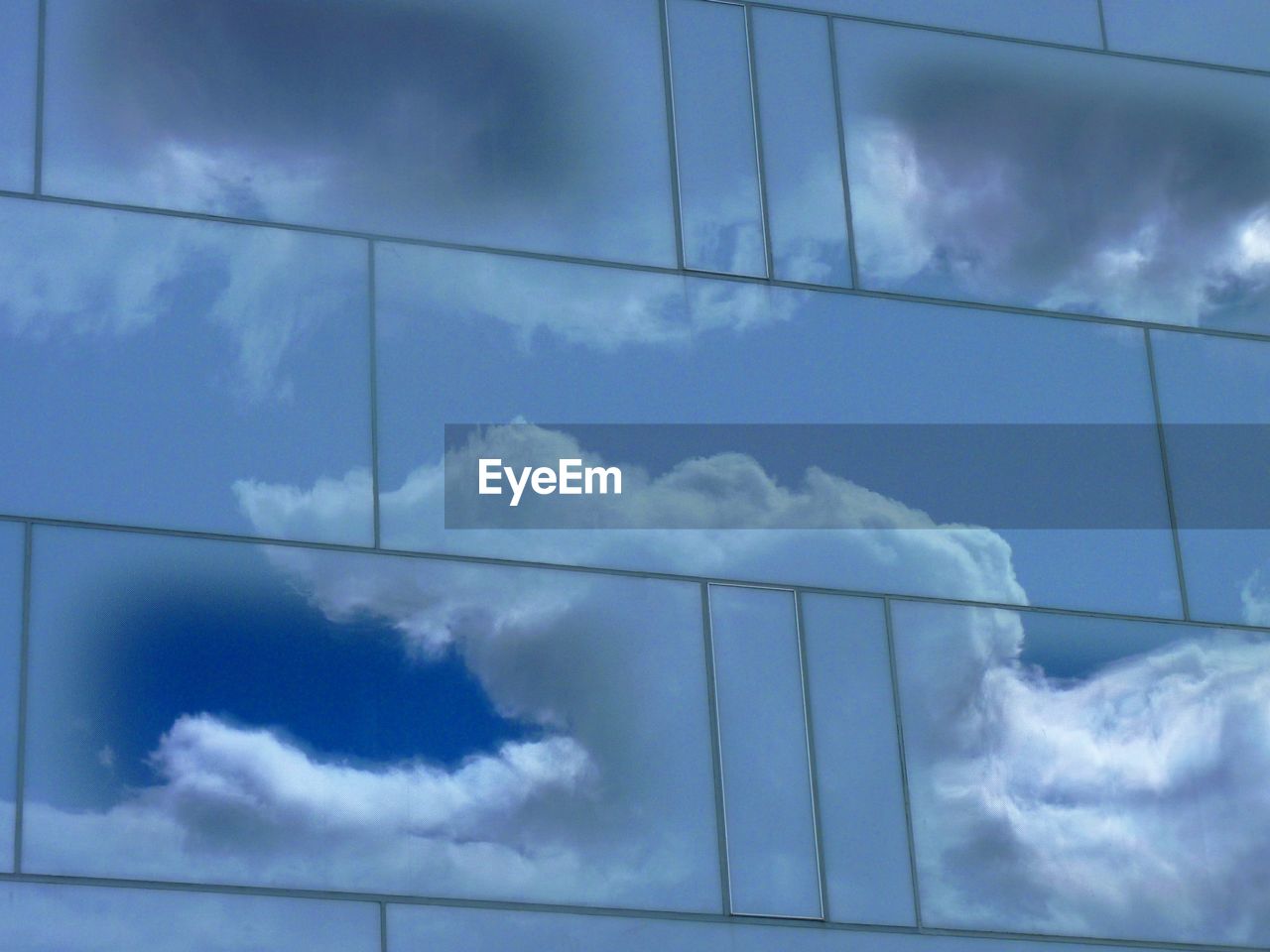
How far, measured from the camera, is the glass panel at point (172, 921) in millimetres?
14812

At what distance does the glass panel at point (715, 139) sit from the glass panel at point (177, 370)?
2.74 m

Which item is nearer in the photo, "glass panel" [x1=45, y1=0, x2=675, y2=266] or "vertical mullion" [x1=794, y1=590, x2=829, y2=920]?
"vertical mullion" [x1=794, y1=590, x2=829, y2=920]

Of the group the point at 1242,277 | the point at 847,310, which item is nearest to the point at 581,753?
the point at 847,310

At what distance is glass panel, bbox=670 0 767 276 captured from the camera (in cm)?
1805

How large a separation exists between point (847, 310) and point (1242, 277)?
3677 millimetres

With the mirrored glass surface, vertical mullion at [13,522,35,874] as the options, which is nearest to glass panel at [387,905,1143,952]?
vertical mullion at [13,522,35,874]

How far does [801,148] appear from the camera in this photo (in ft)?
60.6

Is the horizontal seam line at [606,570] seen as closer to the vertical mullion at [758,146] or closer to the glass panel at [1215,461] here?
the glass panel at [1215,461]

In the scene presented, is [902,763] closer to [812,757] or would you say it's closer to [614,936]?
[812,757]

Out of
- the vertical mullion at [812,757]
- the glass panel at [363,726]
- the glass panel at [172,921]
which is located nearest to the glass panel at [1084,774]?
the vertical mullion at [812,757]

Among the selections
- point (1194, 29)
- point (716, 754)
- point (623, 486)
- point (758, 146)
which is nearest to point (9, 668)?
point (623, 486)

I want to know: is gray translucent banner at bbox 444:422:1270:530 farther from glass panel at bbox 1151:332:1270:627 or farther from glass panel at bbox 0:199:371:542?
glass panel at bbox 0:199:371:542

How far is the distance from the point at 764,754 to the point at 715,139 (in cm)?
496

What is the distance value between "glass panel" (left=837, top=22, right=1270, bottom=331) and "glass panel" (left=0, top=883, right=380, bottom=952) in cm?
664
